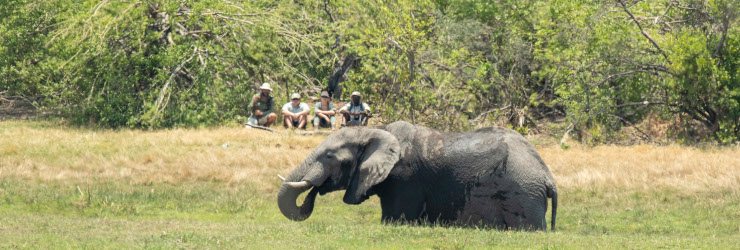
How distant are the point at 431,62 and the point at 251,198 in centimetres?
917

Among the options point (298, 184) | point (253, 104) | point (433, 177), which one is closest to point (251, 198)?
point (298, 184)

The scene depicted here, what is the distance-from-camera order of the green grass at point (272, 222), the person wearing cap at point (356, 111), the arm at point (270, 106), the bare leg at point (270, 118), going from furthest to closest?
the arm at point (270, 106)
the bare leg at point (270, 118)
the person wearing cap at point (356, 111)
the green grass at point (272, 222)

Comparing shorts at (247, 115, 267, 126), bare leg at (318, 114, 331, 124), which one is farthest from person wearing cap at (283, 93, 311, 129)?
shorts at (247, 115, 267, 126)

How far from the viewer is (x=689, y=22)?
23391 mm

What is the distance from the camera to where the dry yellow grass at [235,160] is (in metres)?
18.2

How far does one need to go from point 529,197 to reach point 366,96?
13.3 meters

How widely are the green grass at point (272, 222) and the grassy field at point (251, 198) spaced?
0.9 inches

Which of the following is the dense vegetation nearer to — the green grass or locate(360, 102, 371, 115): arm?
locate(360, 102, 371, 115): arm

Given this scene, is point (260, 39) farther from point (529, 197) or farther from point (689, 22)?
point (529, 197)

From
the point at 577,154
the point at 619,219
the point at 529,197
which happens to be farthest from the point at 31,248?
the point at 577,154

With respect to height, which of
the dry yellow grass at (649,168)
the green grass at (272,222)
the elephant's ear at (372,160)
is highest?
the elephant's ear at (372,160)

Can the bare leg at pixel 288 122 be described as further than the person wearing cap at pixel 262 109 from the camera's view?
No

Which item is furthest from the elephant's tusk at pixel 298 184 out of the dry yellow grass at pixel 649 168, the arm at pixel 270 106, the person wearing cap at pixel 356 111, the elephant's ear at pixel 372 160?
the arm at pixel 270 106

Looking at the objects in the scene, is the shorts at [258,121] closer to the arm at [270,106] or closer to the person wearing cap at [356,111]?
the arm at [270,106]
